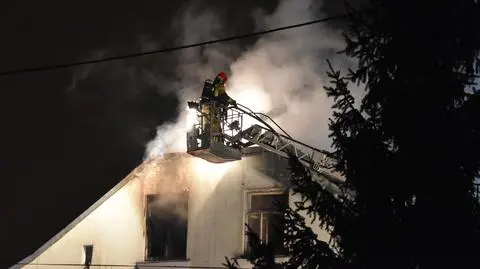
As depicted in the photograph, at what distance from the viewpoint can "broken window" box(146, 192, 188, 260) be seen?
51.2ft

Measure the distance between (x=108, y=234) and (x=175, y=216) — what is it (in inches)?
62.4

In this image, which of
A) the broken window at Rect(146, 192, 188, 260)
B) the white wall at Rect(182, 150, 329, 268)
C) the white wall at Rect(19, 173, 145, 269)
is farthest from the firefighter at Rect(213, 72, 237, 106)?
the white wall at Rect(19, 173, 145, 269)

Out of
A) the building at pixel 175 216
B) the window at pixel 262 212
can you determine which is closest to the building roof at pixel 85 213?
the building at pixel 175 216

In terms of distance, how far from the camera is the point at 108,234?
53.2ft

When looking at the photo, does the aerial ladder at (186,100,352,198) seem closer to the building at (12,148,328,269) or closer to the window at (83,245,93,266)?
the building at (12,148,328,269)

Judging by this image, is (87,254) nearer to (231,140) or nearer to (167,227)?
(167,227)

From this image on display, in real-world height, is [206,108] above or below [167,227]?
above

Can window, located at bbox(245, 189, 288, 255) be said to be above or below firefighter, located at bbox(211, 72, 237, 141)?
below

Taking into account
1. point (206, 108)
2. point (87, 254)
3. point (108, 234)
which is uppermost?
point (206, 108)

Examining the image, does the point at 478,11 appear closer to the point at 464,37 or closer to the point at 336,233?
the point at 464,37

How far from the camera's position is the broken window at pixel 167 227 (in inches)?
614

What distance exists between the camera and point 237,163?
49.7 ft

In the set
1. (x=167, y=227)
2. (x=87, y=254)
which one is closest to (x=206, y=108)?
(x=167, y=227)

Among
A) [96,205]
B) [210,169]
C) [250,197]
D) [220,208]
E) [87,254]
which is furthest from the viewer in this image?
[87,254]
